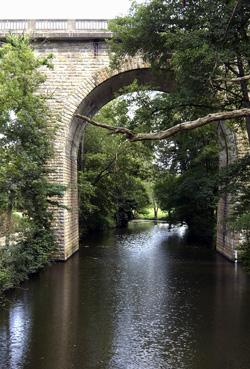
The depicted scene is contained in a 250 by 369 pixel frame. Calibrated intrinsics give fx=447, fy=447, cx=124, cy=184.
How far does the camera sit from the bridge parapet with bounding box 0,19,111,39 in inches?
547

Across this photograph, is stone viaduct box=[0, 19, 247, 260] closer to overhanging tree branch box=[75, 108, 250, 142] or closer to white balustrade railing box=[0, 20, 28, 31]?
white balustrade railing box=[0, 20, 28, 31]

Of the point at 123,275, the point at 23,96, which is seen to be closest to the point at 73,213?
the point at 123,275

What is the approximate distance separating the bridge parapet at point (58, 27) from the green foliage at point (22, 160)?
2.59 m

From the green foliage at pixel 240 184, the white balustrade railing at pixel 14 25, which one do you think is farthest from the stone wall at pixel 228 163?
the white balustrade railing at pixel 14 25

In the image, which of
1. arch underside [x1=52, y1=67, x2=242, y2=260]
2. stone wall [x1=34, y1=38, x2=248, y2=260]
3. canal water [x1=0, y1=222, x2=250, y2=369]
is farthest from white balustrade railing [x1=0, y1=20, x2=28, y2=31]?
canal water [x1=0, y1=222, x2=250, y2=369]

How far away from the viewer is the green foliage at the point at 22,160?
9844 mm

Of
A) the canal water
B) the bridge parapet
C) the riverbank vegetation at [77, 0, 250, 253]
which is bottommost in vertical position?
the canal water

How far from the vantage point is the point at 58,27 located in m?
14.2

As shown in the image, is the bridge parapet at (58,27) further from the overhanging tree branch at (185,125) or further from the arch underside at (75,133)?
the overhanging tree branch at (185,125)

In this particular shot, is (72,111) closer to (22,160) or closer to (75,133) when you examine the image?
(75,133)

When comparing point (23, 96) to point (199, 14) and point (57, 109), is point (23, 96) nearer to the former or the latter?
point (57, 109)

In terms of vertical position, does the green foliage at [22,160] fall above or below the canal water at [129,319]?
above

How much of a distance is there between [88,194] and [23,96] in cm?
974

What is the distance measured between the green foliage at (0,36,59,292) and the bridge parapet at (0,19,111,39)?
2.59m
